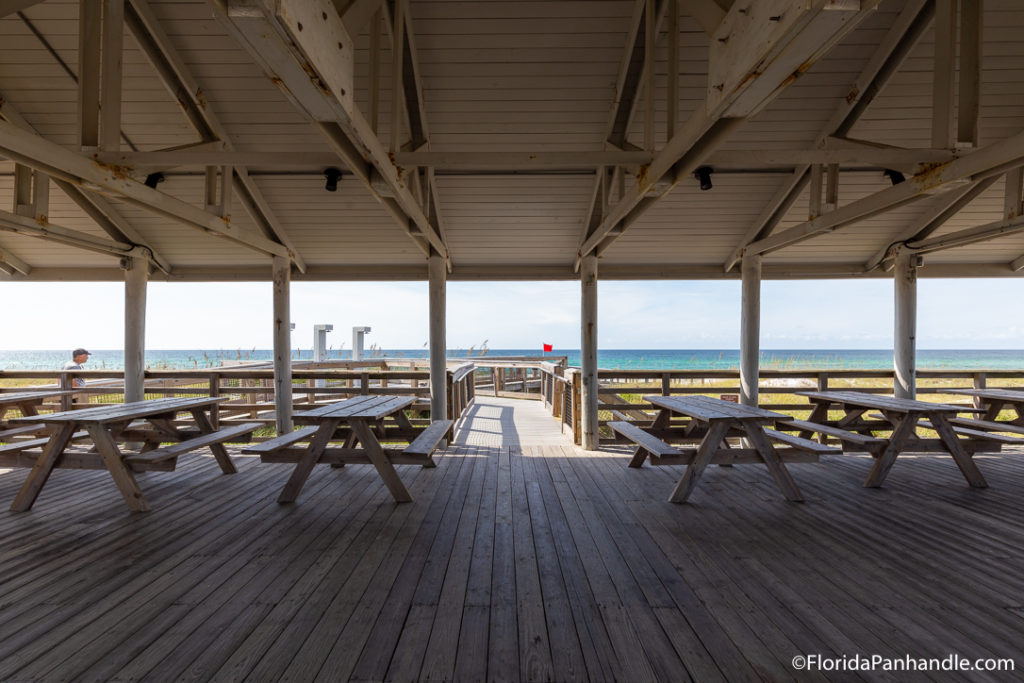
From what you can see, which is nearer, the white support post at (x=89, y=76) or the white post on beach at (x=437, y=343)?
the white support post at (x=89, y=76)

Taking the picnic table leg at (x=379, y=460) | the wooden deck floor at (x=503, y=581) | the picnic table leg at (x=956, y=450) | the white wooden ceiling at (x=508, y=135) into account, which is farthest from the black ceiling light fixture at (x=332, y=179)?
the picnic table leg at (x=956, y=450)

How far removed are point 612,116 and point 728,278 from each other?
9.95ft

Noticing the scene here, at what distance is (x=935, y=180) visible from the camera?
10.6 ft

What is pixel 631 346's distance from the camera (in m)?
64.5

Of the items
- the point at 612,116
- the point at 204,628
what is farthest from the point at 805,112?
the point at 204,628

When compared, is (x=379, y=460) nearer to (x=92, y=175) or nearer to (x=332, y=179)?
(x=92, y=175)

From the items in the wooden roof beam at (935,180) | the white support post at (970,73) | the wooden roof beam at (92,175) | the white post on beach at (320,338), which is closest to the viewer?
the wooden roof beam at (92,175)

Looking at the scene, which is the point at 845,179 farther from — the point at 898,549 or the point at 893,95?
the point at 898,549

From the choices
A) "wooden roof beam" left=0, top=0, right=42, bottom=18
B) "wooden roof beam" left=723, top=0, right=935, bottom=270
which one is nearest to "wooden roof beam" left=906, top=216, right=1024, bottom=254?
"wooden roof beam" left=723, top=0, right=935, bottom=270

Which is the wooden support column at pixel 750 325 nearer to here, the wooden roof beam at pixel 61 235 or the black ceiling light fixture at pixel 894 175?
the black ceiling light fixture at pixel 894 175

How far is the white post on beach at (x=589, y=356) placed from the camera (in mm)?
5512

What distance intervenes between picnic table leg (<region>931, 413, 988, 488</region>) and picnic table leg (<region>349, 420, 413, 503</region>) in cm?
420

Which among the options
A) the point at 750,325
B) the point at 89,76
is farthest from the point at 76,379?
the point at 750,325

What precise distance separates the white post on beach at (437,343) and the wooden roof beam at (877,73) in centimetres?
402
